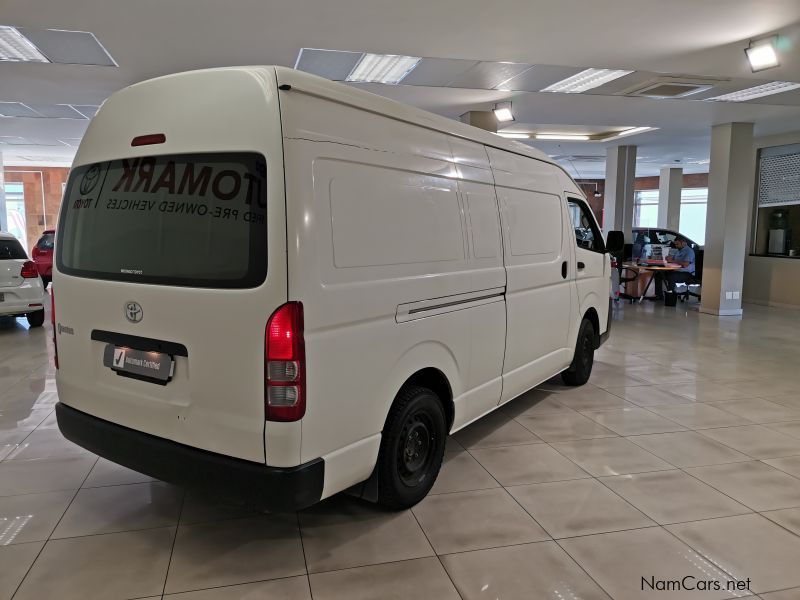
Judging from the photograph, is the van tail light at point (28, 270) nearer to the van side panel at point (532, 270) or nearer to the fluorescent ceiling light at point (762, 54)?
the van side panel at point (532, 270)

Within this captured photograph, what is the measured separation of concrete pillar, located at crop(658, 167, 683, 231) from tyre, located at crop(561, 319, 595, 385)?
1336cm

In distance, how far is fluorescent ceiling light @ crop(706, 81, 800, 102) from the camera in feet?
24.5

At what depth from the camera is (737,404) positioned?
5059 millimetres

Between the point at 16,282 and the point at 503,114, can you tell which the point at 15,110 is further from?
the point at 503,114

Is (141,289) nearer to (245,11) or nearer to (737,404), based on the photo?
(245,11)

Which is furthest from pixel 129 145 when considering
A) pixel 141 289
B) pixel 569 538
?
pixel 569 538

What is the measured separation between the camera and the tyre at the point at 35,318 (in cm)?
844

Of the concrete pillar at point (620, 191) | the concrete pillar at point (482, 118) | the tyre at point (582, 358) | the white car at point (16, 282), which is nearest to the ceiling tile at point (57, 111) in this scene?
the white car at point (16, 282)

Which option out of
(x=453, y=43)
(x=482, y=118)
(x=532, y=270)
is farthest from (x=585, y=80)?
(x=532, y=270)

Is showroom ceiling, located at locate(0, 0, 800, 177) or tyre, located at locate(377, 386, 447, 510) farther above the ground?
showroom ceiling, located at locate(0, 0, 800, 177)

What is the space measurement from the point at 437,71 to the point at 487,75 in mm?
617

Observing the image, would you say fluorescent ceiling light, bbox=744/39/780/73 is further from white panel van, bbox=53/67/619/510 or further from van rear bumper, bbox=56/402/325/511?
van rear bumper, bbox=56/402/325/511

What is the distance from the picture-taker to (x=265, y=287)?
7.14 ft

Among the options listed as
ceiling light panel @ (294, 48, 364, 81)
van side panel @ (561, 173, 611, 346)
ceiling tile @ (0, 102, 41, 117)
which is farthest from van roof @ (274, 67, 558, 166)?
ceiling tile @ (0, 102, 41, 117)
